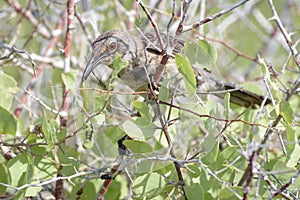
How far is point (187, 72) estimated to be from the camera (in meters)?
2.09

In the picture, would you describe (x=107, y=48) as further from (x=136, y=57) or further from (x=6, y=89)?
(x=6, y=89)

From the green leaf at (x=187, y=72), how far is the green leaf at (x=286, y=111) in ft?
1.05

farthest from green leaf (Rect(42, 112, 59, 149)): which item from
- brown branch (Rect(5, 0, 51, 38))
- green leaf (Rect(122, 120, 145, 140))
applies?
brown branch (Rect(5, 0, 51, 38))

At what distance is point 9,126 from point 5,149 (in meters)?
0.20

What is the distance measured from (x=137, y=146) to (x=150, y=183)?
0.15 meters

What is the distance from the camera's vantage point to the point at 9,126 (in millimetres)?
2621

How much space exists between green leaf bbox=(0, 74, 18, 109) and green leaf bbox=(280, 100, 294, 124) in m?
1.14

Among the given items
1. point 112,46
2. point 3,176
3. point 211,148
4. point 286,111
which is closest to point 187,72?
point 211,148

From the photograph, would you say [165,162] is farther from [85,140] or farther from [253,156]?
[253,156]

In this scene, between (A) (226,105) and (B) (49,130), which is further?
(B) (49,130)

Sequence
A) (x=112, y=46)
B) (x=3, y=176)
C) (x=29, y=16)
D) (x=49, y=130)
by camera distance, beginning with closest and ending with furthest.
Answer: (x=49, y=130) < (x=3, y=176) < (x=112, y=46) < (x=29, y=16)

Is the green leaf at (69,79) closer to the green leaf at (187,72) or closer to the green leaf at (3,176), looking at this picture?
the green leaf at (3,176)

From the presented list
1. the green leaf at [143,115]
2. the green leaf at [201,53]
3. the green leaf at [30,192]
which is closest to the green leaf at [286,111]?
the green leaf at [201,53]

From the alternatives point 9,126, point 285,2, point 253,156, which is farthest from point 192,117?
point 285,2
